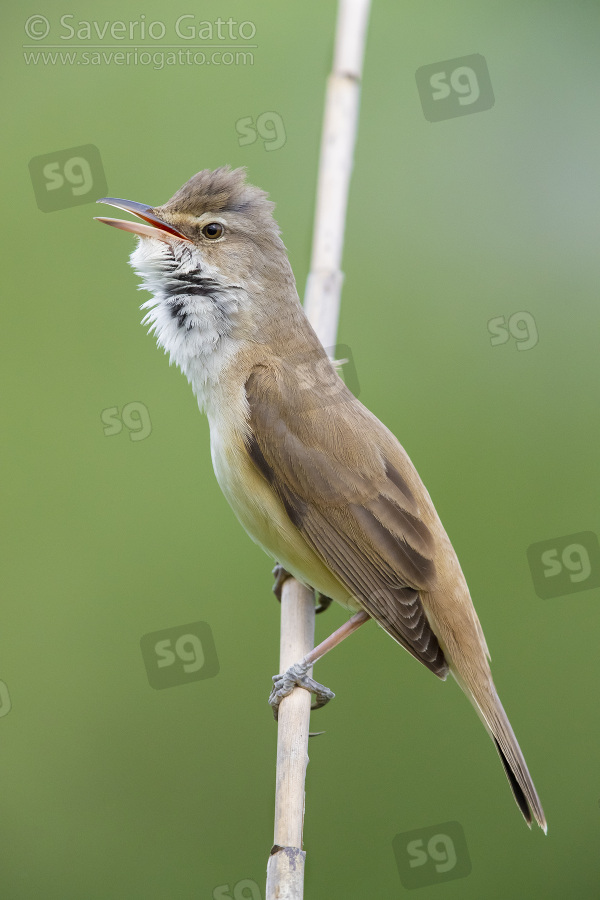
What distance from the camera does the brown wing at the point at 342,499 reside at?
321cm

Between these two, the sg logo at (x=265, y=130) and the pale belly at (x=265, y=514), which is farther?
the sg logo at (x=265, y=130)

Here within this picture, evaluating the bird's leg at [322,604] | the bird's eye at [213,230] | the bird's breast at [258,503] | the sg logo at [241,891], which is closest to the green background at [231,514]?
the sg logo at [241,891]

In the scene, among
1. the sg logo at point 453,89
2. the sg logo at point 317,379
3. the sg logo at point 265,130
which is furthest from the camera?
the sg logo at point 265,130

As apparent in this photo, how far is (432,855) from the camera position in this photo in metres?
4.00

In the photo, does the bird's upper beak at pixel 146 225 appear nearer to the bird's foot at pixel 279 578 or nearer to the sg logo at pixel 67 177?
the sg logo at pixel 67 177

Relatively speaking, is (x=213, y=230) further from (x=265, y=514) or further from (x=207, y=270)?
(x=265, y=514)

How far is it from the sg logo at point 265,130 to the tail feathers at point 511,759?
309cm

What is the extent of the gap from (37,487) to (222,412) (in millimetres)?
1763

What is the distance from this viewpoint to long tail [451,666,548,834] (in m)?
2.98

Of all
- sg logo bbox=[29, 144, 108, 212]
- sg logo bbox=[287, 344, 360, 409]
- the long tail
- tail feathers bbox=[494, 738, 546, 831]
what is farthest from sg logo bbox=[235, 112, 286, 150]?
tail feathers bbox=[494, 738, 546, 831]

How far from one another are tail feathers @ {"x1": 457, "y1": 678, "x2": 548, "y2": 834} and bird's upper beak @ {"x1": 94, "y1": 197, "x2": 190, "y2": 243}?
204 cm

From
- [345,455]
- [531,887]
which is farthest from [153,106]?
[531,887]

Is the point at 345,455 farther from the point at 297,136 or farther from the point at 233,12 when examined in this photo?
the point at 233,12

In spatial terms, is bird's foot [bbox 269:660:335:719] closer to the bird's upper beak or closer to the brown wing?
the brown wing
